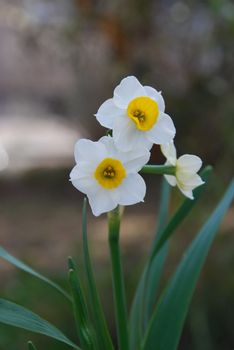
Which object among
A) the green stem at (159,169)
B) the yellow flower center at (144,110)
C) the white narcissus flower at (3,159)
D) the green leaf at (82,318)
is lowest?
the green leaf at (82,318)

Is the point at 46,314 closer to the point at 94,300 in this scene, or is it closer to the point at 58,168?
the point at 94,300

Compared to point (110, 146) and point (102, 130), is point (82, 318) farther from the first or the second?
point (102, 130)

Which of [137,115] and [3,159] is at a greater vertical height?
[3,159]

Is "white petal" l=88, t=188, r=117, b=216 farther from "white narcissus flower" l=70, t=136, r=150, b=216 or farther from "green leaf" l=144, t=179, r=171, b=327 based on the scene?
"green leaf" l=144, t=179, r=171, b=327

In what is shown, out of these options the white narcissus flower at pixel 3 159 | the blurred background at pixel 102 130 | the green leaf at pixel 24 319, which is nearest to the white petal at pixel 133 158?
the green leaf at pixel 24 319

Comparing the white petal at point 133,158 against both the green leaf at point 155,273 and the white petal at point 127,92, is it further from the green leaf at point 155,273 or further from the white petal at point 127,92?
the green leaf at point 155,273

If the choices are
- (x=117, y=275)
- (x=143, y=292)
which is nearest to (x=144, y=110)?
(x=117, y=275)

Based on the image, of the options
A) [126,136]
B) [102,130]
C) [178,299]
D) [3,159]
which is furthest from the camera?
[3,159]
